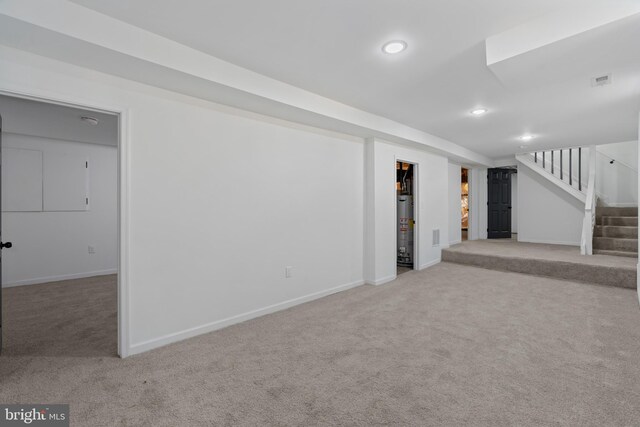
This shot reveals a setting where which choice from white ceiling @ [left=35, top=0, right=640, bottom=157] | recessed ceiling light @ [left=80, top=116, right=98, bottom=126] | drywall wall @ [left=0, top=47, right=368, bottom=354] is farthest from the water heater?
recessed ceiling light @ [left=80, top=116, right=98, bottom=126]

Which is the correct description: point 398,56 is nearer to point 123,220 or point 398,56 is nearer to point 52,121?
point 123,220

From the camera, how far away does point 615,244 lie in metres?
5.59

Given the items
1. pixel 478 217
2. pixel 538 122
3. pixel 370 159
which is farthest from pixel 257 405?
pixel 478 217

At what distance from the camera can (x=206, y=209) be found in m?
2.95

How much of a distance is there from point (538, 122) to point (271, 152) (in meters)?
4.15

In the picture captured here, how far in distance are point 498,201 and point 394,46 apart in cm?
722

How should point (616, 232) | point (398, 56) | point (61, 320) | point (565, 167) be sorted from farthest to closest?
point (565, 167) < point (616, 232) < point (61, 320) < point (398, 56)

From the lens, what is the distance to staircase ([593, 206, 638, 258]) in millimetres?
5469

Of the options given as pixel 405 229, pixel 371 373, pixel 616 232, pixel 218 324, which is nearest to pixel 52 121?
pixel 218 324

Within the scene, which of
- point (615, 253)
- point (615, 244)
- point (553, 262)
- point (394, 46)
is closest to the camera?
point (394, 46)

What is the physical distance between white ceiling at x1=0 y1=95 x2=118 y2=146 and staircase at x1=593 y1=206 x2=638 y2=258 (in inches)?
339

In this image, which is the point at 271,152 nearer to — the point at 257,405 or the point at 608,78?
the point at 257,405

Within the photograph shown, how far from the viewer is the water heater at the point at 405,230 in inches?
237

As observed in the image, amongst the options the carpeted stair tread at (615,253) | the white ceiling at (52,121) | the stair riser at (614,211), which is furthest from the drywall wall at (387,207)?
the stair riser at (614,211)
